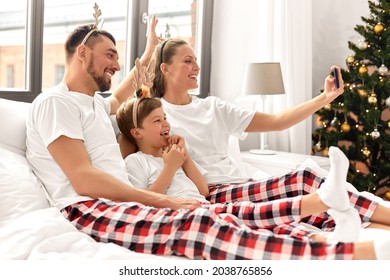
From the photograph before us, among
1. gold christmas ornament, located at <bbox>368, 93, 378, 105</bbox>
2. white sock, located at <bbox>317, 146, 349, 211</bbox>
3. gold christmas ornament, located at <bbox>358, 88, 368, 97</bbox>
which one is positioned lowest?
white sock, located at <bbox>317, 146, 349, 211</bbox>

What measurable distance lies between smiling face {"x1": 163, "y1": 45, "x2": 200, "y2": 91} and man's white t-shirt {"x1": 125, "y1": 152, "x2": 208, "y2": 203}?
15.9 inches

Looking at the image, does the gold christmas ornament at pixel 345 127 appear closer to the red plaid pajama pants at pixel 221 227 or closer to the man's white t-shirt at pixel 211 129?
the man's white t-shirt at pixel 211 129

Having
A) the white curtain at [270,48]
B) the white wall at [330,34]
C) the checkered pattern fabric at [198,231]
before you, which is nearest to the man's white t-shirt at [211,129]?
the checkered pattern fabric at [198,231]

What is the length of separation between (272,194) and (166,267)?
27.5 inches

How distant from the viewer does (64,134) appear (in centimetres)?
180

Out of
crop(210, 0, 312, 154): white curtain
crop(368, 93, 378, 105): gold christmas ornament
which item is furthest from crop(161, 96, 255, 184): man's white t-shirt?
crop(210, 0, 312, 154): white curtain

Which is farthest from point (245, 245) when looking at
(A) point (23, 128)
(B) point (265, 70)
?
(B) point (265, 70)

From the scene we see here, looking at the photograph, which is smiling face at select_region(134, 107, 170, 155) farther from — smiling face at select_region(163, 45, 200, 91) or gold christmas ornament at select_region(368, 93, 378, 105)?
gold christmas ornament at select_region(368, 93, 378, 105)

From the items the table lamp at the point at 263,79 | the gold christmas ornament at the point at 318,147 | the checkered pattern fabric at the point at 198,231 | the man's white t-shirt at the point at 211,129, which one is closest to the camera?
the checkered pattern fabric at the point at 198,231

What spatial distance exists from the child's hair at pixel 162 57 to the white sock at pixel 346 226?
3.60ft

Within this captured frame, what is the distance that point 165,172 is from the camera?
2.02 m

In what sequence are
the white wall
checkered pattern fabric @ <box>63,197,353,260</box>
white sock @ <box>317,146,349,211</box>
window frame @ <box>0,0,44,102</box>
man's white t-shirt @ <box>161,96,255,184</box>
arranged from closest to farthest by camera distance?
checkered pattern fabric @ <box>63,197,353,260</box> → white sock @ <box>317,146,349,211</box> → man's white t-shirt @ <box>161,96,255,184</box> → window frame @ <box>0,0,44,102</box> → the white wall

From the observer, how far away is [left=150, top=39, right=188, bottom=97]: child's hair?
241cm

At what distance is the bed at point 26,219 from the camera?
1.55 m
